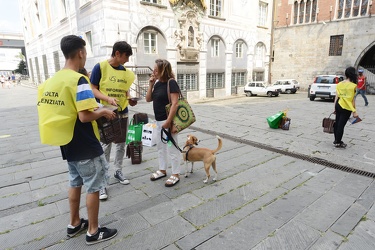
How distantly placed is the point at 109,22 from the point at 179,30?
513 cm

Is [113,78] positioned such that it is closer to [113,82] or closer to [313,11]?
[113,82]

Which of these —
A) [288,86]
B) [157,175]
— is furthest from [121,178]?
[288,86]

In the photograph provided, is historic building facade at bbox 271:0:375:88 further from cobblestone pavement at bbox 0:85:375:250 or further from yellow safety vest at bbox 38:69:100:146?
yellow safety vest at bbox 38:69:100:146

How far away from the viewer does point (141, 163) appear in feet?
14.5

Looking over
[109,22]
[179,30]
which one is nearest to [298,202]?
[109,22]

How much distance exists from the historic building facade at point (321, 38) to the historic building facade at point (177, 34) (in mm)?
1708

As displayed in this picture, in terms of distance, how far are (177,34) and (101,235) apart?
51.9 ft

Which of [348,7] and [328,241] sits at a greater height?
[348,7]

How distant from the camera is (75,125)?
2.10 m

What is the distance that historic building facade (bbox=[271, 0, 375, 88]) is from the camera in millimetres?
20656

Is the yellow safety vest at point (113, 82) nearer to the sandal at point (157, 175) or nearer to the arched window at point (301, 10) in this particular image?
the sandal at point (157, 175)

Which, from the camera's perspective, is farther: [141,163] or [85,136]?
[141,163]

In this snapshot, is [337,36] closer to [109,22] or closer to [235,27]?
[235,27]

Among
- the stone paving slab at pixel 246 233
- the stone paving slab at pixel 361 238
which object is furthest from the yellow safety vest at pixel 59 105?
the stone paving slab at pixel 361 238
